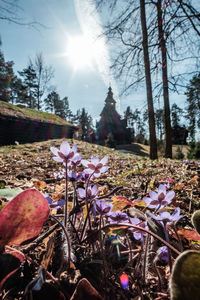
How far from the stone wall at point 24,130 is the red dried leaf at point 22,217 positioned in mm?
9721

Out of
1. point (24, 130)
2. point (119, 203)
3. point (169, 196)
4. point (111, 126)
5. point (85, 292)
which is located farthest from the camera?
point (111, 126)

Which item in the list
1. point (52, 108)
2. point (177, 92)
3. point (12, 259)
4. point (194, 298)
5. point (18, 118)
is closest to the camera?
point (194, 298)

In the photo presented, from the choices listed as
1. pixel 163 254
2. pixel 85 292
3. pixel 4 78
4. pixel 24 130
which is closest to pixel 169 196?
pixel 163 254

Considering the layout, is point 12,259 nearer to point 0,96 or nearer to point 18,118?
point 18,118

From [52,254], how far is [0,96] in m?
29.7

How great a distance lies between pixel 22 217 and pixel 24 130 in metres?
10.5

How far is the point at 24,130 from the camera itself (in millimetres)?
9844

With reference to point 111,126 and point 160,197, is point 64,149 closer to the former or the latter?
point 160,197

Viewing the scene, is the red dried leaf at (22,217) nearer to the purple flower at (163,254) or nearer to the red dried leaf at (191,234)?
the purple flower at (163,254)

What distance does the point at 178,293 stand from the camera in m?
0.27

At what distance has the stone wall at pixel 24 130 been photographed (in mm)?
8947

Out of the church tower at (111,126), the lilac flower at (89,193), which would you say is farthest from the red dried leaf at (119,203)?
the church tower at (111,126)

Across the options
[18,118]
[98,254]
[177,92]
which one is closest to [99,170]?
[98,254]

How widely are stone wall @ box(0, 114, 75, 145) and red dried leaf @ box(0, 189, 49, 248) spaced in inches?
383
